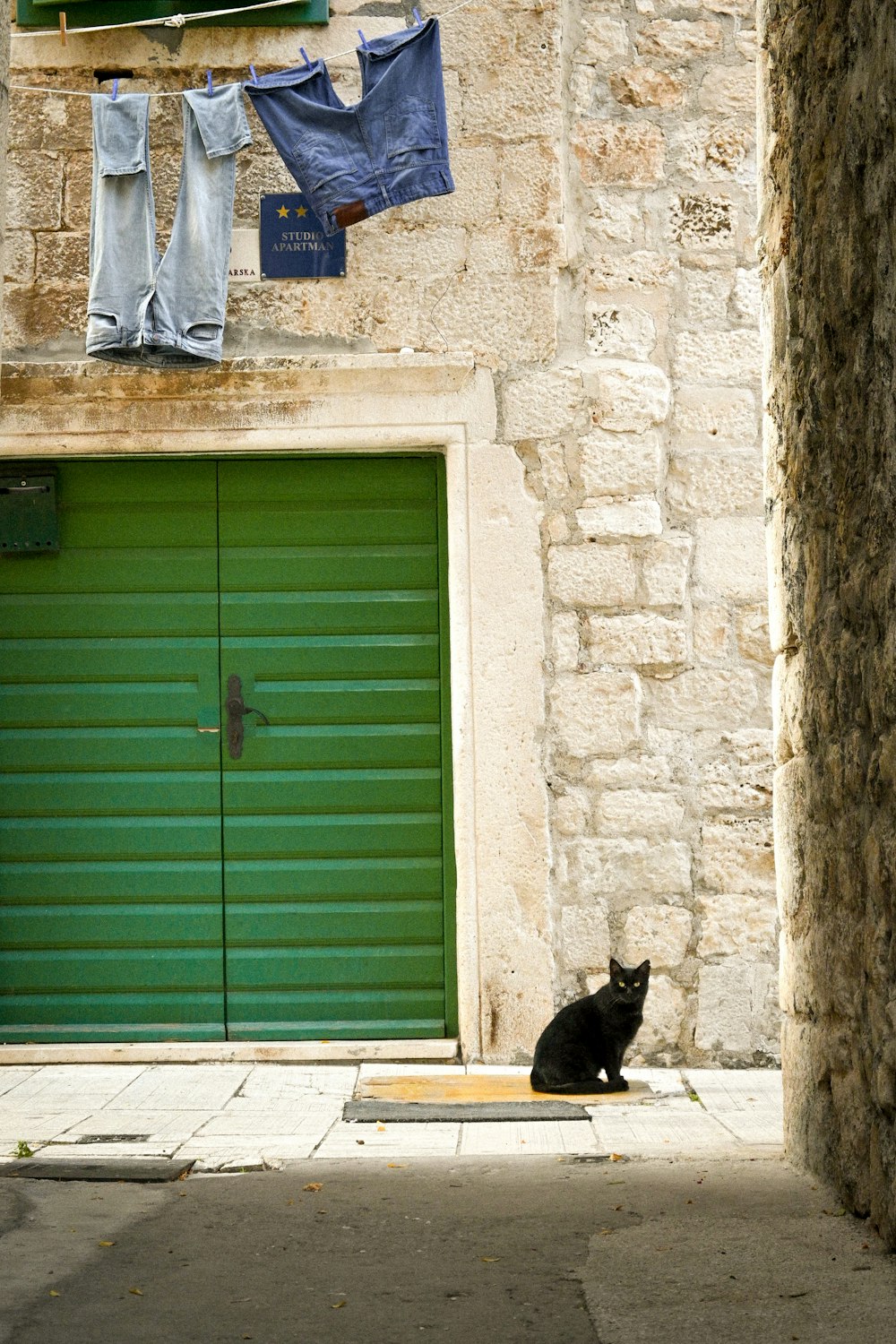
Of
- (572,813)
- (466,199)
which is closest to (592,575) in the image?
(572,813)

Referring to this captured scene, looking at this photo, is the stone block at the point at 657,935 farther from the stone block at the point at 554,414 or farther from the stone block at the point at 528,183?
the stone block at the point at 528,183

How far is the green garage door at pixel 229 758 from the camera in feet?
19.6

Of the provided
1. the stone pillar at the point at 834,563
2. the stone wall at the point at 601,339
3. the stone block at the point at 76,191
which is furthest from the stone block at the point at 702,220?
the stone block at the point at 76,191

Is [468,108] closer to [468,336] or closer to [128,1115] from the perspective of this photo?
[468,336]

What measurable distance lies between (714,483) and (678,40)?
180 cm

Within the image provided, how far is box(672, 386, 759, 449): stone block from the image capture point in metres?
5.91

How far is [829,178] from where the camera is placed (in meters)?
3.40

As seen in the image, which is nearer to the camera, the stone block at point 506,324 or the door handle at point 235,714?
the stone block at point 506,324

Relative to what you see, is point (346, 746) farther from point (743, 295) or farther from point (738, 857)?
point (743, 295)

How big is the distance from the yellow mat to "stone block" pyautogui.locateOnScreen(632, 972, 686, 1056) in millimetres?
422

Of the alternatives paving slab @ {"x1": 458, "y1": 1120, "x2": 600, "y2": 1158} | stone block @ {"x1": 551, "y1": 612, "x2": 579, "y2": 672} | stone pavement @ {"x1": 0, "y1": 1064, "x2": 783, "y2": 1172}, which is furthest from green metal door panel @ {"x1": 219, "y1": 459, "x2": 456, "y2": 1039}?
paving slab @ {"x1": 458, "y1": 1120, "x2": 600, "y2": 1158}

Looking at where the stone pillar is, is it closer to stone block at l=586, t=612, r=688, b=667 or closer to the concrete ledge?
stone block at l=586, t=612, r=688, b=667

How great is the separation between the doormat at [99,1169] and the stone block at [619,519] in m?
2.94

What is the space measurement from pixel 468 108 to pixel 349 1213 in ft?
14.2
